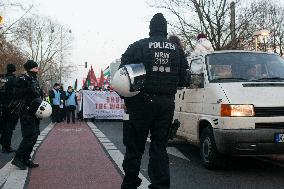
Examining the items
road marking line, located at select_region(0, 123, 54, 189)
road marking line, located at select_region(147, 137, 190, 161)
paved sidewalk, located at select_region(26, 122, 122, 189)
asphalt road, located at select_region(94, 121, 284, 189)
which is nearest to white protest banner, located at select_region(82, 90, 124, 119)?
paved sidewalk, located at select_region(26, 122, 122, 189)

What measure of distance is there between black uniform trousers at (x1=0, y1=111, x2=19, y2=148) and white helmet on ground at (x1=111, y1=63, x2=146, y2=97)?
18.5ft

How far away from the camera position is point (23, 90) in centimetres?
763

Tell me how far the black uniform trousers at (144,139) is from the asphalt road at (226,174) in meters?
1.22

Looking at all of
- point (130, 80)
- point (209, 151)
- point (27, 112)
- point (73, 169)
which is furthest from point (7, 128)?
point (130, 80)

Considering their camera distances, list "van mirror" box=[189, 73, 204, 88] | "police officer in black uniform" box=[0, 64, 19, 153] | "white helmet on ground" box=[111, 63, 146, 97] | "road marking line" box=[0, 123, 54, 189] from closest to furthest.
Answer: "white helmet on ground" box=[111, 63, 146, 97] < "road marking line" box=[0, 123, 54, 189] < "van mirror" box=[189, 73, 204, 88] < "police officer in black uniform" box=[0, 64, 19, 153]

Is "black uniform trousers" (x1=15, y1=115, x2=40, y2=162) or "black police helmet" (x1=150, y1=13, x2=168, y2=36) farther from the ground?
"black police helmet" (x1=150, y1=13, x2=168, y2=36)

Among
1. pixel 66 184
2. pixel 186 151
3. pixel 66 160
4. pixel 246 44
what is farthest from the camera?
pixel 246 44

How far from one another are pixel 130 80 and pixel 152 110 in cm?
41

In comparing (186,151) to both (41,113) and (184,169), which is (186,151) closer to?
(184,169)

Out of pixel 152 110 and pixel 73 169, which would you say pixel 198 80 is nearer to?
pixel 73 169

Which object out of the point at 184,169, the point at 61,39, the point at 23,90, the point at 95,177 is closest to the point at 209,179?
the point at 184,169

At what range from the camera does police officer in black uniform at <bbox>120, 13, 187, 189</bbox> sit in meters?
5.04

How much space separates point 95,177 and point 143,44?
2647 millimetres

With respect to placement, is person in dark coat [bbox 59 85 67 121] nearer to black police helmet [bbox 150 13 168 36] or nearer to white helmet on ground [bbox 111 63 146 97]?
black police helmet [bbox 150 13 168 36]
